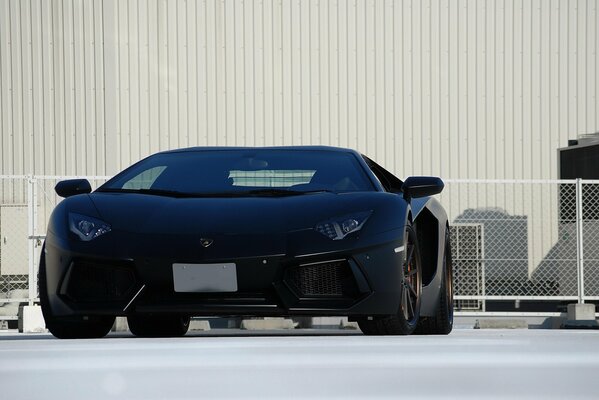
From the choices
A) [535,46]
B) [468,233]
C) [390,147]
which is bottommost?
[468,233]

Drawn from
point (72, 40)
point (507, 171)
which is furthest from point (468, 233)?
point (72, 40)

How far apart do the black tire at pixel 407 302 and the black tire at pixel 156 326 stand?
1837 mm

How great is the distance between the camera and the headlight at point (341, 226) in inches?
239

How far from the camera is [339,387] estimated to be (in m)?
3.22

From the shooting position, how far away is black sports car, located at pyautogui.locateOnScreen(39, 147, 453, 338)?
602 cm

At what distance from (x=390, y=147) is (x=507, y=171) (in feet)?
6.69

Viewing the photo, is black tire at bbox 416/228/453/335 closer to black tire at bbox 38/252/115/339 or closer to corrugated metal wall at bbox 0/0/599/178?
black tire at bbox 38/252/115/339

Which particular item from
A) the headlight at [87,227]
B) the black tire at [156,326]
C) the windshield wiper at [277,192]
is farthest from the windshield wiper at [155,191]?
the black tire at [156,326]

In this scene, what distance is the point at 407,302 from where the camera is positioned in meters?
6.56

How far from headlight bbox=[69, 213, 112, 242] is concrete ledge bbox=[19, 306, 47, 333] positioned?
717cm

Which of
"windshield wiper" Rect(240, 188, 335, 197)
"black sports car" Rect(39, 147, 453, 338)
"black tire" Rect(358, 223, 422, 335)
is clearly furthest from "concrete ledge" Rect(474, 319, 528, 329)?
"windshield wiper" Rect(240, 188, 335, 197)

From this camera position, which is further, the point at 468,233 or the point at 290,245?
the point at 468,233

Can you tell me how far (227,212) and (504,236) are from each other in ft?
50.3

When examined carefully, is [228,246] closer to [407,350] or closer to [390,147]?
[407,350]
